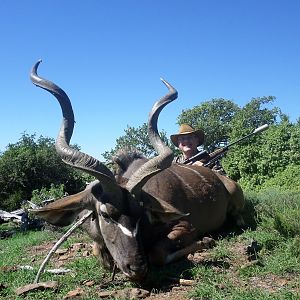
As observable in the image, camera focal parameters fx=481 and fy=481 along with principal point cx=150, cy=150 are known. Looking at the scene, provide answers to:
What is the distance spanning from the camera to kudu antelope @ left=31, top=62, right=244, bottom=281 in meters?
4.17

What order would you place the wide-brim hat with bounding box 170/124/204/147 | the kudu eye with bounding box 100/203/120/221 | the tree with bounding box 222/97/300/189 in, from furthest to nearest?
1. the tree with bounding box 222/97/300/189
2. the wide-brim hat with bounding box 170/124/204/147
3. the kudu eye with bounding box 100/203/120/221

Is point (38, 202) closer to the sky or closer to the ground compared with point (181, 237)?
closer to the sky

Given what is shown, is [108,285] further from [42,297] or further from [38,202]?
[38,202]

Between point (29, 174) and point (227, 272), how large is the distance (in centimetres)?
1934

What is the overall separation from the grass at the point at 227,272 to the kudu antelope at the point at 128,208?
0.22 metres

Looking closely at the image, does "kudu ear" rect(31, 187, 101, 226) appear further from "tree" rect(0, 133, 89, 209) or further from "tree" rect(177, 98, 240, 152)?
"tree" rect(177, 98, 240, 152)

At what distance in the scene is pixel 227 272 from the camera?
448 cm

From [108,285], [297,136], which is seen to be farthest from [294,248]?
[297,136]

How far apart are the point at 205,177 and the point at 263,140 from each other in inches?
300

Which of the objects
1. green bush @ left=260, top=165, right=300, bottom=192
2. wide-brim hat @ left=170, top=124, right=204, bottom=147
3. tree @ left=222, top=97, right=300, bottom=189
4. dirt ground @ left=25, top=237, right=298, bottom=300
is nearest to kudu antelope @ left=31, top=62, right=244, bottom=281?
dirt ground @ left=25, top=237, right=298, bottom=300

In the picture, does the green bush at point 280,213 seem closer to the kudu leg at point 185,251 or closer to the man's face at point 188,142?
the kudu leg at point 185,251

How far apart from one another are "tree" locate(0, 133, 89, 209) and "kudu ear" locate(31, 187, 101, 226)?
1736 centimetres

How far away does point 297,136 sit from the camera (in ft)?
43.3

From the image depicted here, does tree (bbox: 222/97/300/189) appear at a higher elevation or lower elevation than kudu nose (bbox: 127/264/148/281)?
higher
